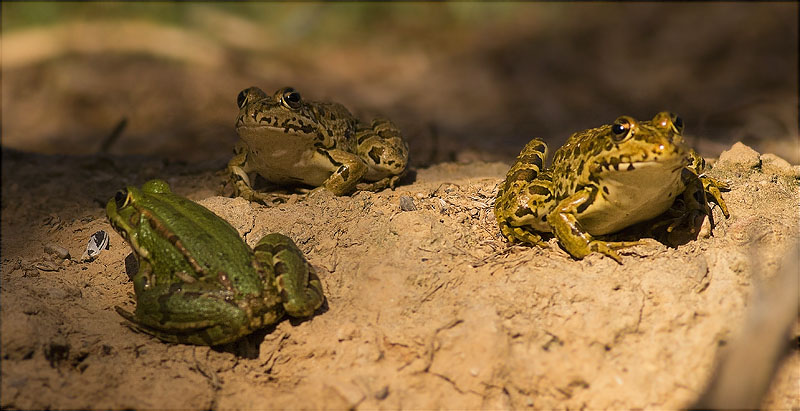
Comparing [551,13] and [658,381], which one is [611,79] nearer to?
[551,13]

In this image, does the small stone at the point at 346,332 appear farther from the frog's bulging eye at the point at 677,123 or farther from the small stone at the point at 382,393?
the frog's bulging eye at the point at 677,123

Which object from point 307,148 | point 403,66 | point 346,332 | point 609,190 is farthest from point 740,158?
point 403,66

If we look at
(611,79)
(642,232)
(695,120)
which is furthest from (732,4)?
(642,232)

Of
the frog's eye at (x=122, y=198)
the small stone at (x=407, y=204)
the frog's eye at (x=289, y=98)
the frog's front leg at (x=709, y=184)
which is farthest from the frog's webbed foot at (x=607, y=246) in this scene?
the frog's eye at (x=122, y=198)

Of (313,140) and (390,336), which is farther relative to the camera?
(313,140)

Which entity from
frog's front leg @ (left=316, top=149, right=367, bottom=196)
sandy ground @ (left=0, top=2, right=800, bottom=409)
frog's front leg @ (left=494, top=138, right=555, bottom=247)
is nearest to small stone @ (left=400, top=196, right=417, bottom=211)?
sandy ground @ (left=0, top=2, right=800, bottom=409)

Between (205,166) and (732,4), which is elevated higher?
(732,4)

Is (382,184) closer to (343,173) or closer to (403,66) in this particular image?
(343,173)
